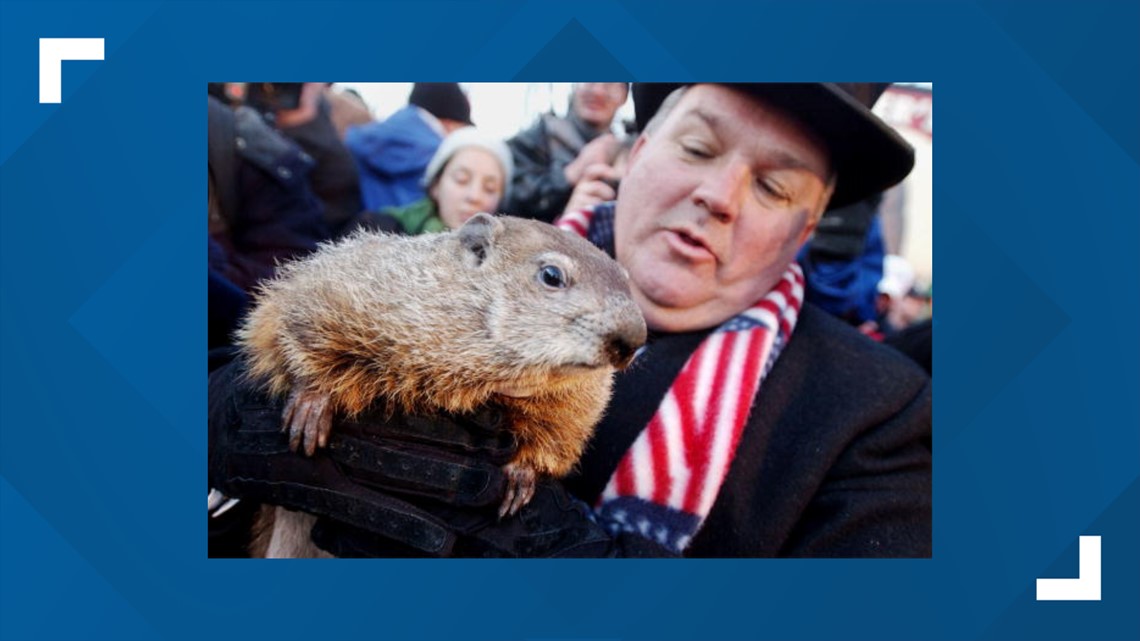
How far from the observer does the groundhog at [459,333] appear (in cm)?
244

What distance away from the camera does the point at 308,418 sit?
104 inches

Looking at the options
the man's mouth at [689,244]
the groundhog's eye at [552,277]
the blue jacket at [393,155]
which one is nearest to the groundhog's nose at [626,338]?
the groundhog's eye at [552,277]

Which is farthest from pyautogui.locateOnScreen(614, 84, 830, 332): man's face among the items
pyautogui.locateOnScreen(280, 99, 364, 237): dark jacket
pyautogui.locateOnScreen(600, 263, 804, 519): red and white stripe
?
pyautogui.locateOnScreen(280, 99, 364, 237): dark jacket

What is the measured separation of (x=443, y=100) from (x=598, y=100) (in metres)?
0.48

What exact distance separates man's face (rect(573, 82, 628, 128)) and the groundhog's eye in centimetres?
82

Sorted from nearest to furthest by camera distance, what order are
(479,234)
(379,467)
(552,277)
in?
(552,277), (479,234), (379,467)

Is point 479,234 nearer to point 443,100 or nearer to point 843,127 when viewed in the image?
point 443,100

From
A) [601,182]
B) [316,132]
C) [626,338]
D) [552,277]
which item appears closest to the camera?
[626,338]

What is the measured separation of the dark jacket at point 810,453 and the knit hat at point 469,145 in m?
0.69

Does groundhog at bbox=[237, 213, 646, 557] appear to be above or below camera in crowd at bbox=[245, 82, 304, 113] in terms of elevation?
below
